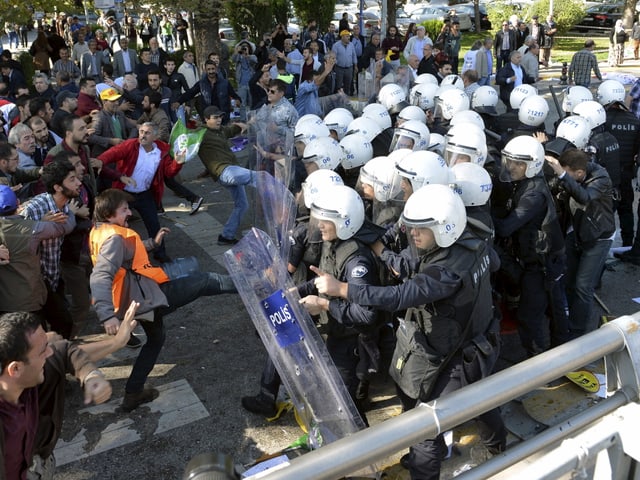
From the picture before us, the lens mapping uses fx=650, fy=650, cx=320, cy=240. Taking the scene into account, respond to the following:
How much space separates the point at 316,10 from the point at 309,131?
18.9 m

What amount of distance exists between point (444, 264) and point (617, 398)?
1725 mm

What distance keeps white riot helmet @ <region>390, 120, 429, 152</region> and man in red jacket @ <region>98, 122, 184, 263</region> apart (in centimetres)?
262

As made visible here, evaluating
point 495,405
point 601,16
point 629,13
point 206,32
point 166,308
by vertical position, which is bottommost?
point 601,16

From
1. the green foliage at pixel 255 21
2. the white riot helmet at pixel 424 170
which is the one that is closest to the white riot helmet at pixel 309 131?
the white riot helmet at pixel 424 170

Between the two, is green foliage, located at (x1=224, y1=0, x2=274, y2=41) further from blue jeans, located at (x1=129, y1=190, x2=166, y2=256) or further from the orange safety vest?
the orange safety vest

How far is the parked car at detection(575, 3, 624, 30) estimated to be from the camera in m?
32.5

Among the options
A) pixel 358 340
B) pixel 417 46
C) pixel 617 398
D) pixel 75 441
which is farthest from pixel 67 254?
pixel 417 46

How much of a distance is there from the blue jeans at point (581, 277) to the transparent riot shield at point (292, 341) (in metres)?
2.87

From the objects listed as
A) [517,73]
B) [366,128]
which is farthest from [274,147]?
[517,73]

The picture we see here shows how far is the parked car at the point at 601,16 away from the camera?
107ft

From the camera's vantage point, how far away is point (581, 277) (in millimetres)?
5660

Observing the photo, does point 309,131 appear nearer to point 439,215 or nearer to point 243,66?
point 439,215

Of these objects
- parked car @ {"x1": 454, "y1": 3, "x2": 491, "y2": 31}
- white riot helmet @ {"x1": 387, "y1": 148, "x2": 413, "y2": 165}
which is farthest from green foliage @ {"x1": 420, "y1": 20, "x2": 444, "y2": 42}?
white riot helmet @ {"x1": 387, "y1": 148, "x2": 413, "y2": 165}

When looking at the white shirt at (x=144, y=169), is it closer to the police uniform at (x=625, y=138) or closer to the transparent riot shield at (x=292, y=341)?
the transparent riot shield at (x=292, y=341)
